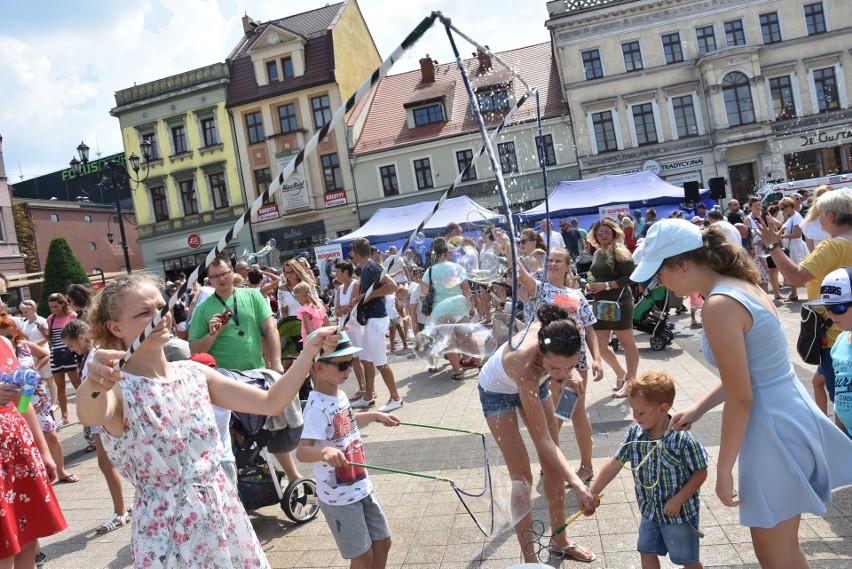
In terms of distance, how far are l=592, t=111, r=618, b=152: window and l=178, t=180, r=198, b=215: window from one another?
21203 mm

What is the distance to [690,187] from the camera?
16000mm

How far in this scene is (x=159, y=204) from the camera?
3553cm

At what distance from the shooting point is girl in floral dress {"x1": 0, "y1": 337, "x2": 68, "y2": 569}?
3391 millimetres

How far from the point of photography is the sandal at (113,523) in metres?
4.99

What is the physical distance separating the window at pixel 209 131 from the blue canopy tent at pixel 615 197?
69.8ft

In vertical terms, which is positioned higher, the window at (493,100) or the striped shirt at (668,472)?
the window at (493,100)

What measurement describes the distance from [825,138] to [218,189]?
28.9 m

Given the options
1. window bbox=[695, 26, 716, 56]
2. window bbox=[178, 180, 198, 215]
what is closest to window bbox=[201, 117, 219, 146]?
window bbox=[178, 180, 198, 215]

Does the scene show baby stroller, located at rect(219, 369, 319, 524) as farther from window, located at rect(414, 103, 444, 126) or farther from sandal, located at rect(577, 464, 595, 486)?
window, located at rect(414, 103, 444, 126)

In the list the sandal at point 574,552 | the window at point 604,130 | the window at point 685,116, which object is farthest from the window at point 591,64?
the sandal at point 574,552

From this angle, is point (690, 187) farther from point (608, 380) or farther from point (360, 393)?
point (360, 393)

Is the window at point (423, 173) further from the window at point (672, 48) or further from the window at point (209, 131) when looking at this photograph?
the window at point (209, 131)

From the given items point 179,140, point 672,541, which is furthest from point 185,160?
point 672,541

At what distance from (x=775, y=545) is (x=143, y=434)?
7.99 feet
